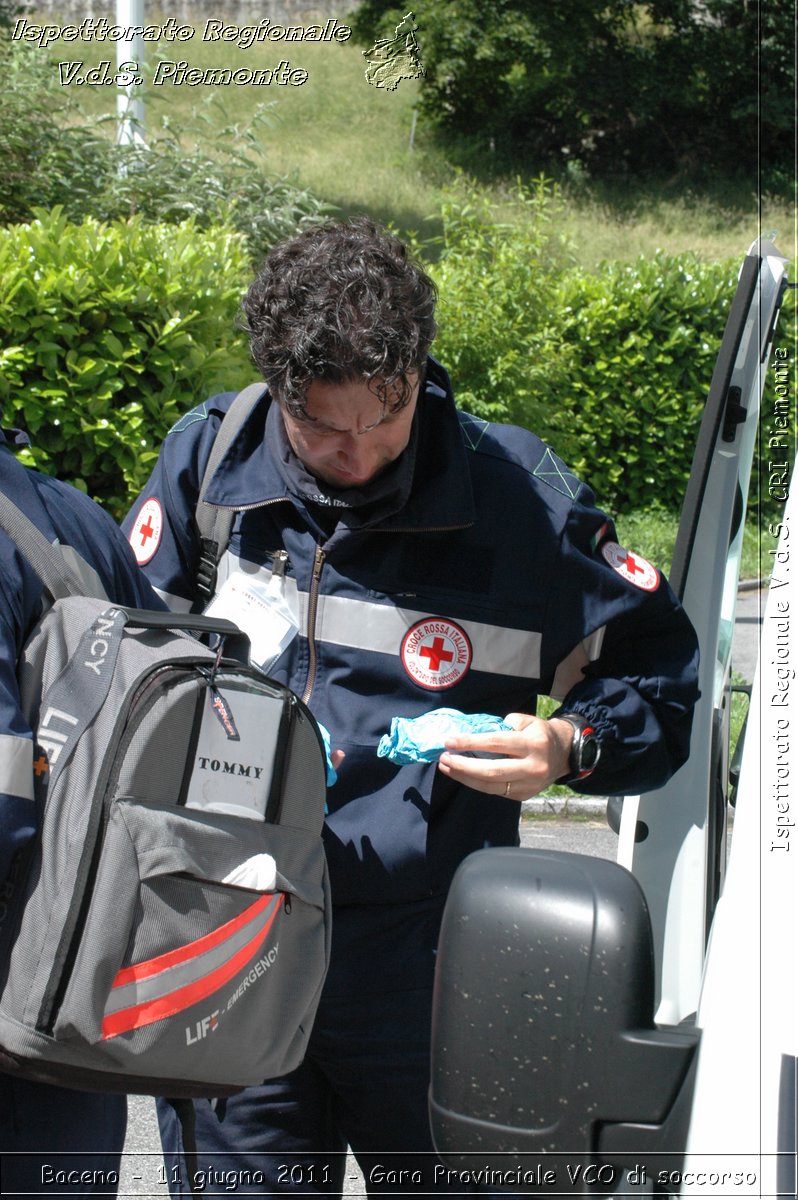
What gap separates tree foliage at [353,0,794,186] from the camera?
20.0 meters

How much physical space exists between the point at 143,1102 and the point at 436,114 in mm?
19175

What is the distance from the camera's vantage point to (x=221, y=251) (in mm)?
6645

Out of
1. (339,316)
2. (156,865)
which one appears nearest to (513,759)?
(156,865)

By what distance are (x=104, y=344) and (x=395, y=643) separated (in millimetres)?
4525

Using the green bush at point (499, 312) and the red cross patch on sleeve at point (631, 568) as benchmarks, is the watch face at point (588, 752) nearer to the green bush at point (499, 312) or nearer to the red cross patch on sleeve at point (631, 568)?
the red cross patch on sleeve at point (631, 568)

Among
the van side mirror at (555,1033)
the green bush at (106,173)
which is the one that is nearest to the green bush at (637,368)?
the green bush at (106,173)

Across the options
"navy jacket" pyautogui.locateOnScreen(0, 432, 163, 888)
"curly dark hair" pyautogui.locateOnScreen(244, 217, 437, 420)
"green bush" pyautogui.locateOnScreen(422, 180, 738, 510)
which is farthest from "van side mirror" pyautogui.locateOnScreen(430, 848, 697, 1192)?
"green bush" pyautogui.locateOnScreen(422, 180, 738, 510)

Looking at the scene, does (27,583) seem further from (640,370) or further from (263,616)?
(640,370)

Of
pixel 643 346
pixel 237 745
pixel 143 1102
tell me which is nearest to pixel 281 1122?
pixel 237 745

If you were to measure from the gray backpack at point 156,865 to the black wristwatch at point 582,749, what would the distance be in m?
0.46

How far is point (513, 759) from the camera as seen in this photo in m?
1.88

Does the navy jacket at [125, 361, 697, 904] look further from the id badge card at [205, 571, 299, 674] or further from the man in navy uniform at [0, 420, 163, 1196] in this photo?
the man in navy uniform at [0, 420, 163, 1196]

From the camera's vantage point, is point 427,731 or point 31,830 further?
point 427,731

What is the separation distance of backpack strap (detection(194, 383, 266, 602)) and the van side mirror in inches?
38.3
